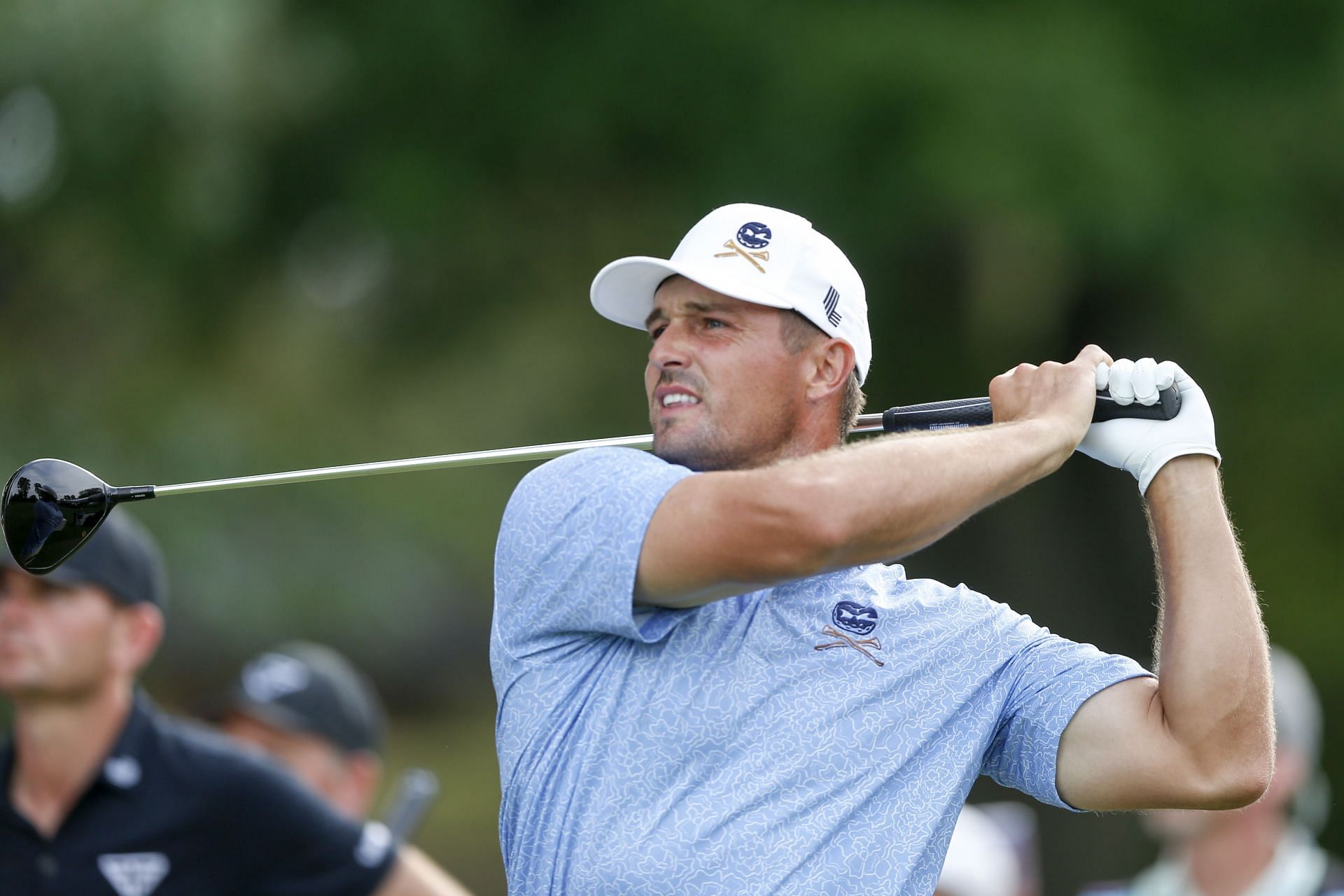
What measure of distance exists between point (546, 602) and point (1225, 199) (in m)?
7.70

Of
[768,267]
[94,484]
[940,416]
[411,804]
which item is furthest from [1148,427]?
[411,804]

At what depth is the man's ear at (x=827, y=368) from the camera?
363cm

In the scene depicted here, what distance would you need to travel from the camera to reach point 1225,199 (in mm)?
9836

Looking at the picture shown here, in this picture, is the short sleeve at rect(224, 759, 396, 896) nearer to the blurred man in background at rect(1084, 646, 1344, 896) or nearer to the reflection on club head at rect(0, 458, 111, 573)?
the reflection on club head at rect(0, 458, 111, 573)

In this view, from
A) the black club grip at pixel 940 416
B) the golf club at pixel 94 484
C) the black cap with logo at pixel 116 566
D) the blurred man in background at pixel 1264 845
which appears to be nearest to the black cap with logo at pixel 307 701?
the black cap with logo at pixel 116 566

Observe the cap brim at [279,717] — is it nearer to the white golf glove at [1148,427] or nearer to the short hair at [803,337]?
the short hair at [803,337]

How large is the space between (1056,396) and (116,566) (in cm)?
280

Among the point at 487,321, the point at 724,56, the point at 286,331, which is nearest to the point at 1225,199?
the point at 724,56

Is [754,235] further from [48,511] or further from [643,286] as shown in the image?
[48,511]

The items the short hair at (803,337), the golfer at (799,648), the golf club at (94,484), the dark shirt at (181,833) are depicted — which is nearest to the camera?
the golfer at (799,648)

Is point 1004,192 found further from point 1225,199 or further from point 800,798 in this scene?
point 800,798

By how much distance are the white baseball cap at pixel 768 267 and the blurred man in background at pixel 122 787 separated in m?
1.93

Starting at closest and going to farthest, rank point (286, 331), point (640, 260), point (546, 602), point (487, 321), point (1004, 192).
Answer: point (546, 602), point (640, 260), point (1004, 192), point (487, 321), point (286, 331)

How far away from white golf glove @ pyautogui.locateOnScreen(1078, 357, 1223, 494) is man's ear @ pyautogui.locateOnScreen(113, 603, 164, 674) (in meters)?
2.82
